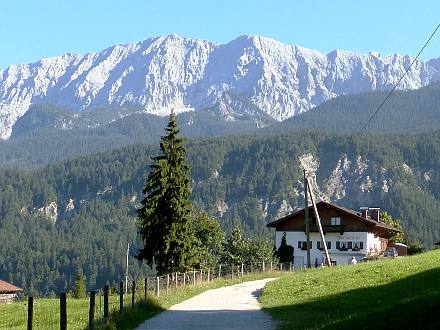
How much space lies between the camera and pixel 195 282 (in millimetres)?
51000

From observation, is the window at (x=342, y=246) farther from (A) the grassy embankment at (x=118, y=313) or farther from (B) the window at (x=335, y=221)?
(A) the grassy embankment at (x=118, y=313)

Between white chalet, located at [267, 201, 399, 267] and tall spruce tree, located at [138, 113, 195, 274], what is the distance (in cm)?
4332

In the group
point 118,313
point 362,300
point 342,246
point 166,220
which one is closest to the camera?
point 118,313

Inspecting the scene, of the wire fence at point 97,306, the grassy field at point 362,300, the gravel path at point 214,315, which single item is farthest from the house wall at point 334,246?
the gravel path at point 214,315

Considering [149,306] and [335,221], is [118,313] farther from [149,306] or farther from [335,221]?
[335,221]

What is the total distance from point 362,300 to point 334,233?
7737 cm

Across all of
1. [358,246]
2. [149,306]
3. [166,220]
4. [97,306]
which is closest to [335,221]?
[358,246]

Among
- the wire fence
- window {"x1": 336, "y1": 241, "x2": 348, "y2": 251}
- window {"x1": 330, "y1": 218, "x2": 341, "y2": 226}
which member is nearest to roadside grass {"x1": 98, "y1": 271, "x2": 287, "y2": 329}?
the wire fence

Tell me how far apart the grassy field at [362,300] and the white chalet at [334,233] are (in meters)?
56.1

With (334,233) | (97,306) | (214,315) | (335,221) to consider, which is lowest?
(214,315)

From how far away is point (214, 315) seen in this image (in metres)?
29.4

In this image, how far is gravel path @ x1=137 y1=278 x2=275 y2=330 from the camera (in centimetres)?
2503

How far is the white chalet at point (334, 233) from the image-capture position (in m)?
102

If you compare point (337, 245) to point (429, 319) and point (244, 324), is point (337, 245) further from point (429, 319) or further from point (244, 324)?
point (429, 319)
